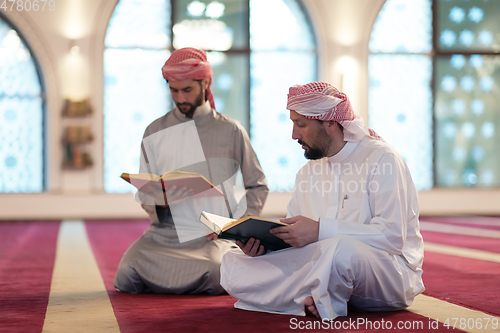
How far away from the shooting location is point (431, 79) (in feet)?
31.6

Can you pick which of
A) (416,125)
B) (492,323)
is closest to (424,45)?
(416,125)

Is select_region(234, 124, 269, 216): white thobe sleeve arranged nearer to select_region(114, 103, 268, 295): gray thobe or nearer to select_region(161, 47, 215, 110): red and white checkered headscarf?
select_region(114, 103, 268, 295): gray thobe

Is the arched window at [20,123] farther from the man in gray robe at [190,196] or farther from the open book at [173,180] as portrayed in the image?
the open book at [173,180]

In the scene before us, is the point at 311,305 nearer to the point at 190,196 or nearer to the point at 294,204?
the point at 294,204

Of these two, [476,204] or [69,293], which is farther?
[476,204]

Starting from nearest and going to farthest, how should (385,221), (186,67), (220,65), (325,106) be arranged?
(385,221)
(325,106)
(186,67)
(220,65)

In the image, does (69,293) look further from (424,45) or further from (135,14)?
(424,45)

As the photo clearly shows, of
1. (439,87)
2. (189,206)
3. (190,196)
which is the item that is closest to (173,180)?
(190,196)

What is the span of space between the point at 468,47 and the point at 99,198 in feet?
20.6

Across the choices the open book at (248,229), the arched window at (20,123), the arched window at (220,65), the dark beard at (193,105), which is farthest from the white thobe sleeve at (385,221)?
the arched window at (20,123)

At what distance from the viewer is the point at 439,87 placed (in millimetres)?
9648

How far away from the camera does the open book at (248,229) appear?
6.77ft

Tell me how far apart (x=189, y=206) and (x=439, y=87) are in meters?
7.59

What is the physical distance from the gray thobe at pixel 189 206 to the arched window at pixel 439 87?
22.2ft
